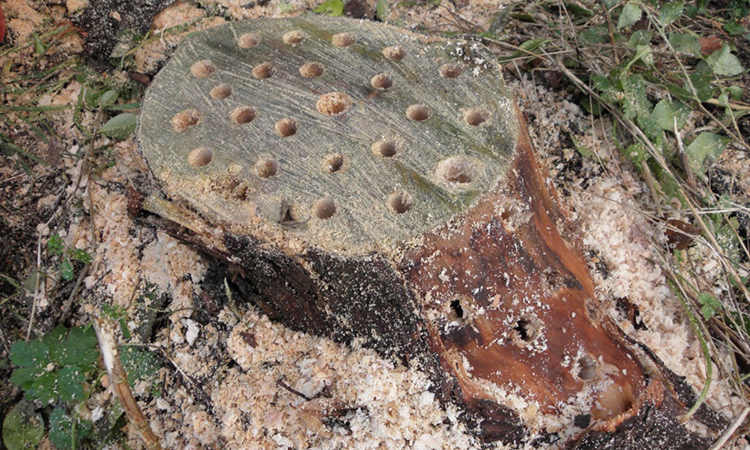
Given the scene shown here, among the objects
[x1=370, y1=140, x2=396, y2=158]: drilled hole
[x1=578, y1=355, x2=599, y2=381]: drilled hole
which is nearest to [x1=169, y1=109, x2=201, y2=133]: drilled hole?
[x1=370, y1=140, x2=396, y2=158]: drilled hole

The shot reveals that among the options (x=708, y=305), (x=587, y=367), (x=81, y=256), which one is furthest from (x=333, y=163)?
(x=708, y=305)

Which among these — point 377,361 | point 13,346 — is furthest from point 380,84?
point 13,346

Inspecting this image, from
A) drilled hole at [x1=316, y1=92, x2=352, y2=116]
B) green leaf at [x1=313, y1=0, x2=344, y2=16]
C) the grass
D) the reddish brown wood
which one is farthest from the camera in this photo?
green leaf at [x1=313, y1=0, x2=344, y2=16]

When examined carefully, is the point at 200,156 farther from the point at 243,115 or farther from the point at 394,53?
the point at 394,53

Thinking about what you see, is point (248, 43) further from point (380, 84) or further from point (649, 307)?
point (649, 307)

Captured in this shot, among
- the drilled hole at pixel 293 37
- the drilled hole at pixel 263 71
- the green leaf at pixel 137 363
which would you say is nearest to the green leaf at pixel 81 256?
the green leaf at pixel 137 363

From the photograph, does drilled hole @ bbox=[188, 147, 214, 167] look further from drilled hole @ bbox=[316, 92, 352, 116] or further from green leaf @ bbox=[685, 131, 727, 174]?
green leaf @ bbox=[685, 131, 727, 174]
